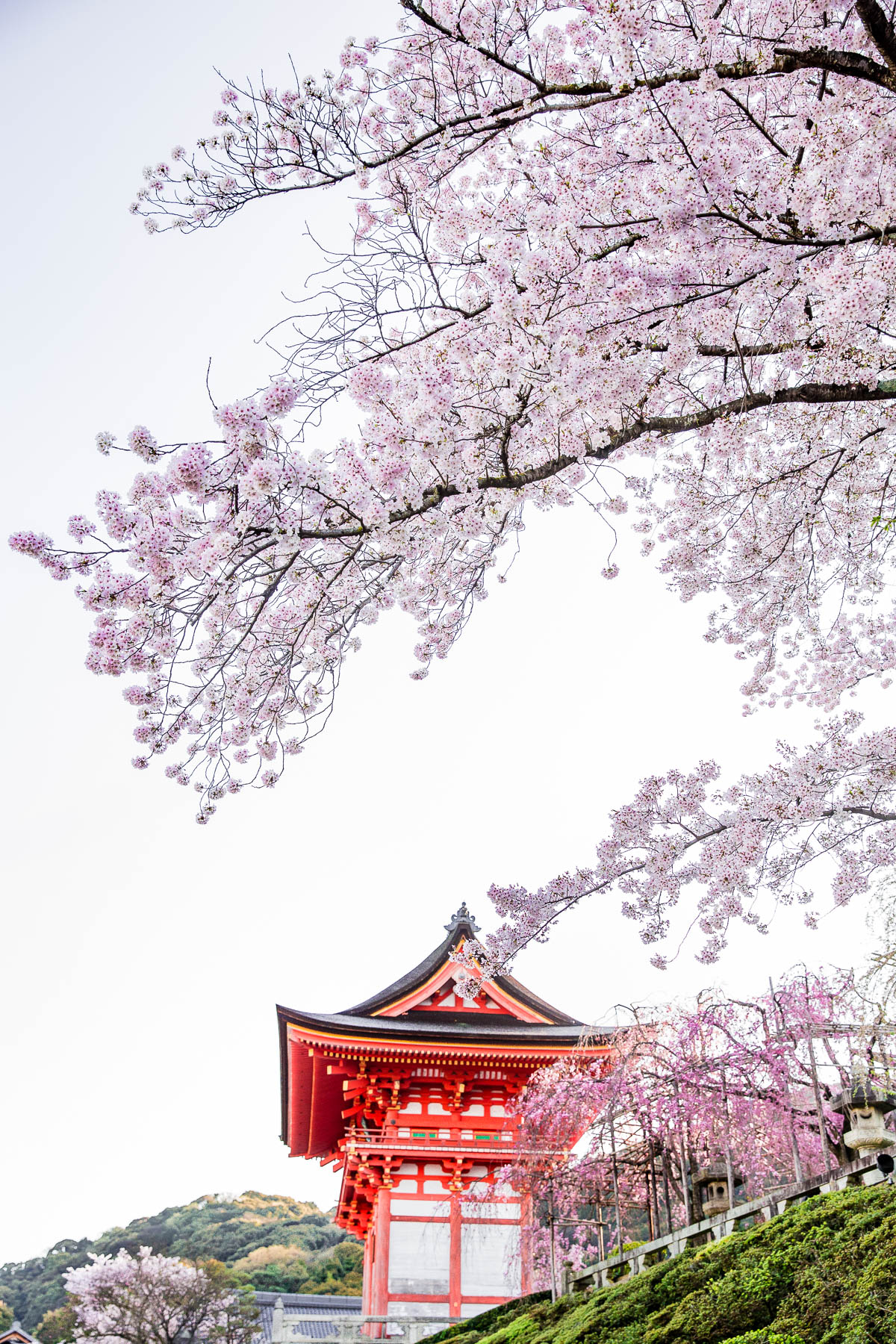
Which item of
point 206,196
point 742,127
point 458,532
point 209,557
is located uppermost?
point 742,127

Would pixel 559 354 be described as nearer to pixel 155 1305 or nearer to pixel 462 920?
pixel 462 920

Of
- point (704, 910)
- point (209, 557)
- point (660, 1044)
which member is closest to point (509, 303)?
→ point (209, 557)

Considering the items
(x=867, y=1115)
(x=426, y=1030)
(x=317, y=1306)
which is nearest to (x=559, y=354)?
(x=867, y=1115)

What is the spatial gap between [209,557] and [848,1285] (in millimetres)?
3904

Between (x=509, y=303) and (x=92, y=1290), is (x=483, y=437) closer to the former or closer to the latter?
(x=509, y=303)

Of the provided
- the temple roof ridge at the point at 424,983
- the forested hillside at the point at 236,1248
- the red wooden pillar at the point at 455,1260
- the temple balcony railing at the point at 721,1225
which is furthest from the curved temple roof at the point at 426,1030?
the forested hillside at the point at 236,1248

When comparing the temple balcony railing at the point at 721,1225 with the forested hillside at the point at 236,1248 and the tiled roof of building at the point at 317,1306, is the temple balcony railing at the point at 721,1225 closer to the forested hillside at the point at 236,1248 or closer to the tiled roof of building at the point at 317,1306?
the tiled roof of building at the point at 317,1306

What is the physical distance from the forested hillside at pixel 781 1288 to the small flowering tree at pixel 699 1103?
1.77ft

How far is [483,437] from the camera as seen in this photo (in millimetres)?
4223

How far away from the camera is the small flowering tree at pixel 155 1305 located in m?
21.1

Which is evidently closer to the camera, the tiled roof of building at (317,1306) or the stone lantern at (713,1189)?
the stone lantern at (713,1189)

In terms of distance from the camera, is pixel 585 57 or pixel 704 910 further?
pixel 704 910

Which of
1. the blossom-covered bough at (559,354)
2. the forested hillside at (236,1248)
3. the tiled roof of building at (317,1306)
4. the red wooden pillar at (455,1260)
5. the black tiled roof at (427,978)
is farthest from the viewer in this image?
the forested hillside at (236,1248)

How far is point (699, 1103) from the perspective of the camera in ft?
25.2
